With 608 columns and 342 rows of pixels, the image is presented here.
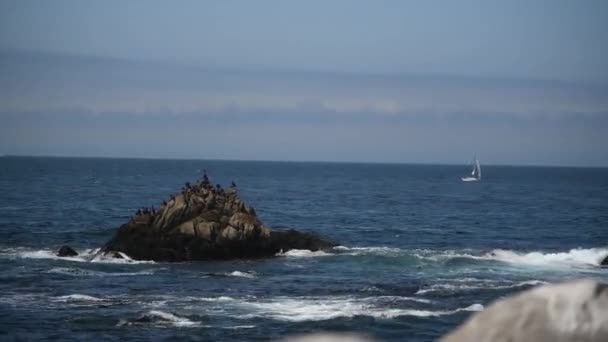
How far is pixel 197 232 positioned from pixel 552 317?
177 feet

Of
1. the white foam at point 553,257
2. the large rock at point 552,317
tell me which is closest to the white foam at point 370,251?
the white foam at point 553,257

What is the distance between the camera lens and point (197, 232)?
60750mm

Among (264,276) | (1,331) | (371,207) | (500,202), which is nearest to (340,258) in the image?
(264,276)

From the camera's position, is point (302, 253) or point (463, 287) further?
point (302, 253)

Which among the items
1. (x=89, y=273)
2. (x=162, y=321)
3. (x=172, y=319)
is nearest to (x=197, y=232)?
(x=89, y=273)

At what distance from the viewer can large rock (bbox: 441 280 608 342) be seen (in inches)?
307

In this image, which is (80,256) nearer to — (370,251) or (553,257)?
(370,251)

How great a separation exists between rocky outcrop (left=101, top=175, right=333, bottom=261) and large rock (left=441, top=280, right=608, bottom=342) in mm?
52486

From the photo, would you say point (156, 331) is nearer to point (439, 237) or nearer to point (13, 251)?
point (13, 251)

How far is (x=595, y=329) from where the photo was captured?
7.80 metres

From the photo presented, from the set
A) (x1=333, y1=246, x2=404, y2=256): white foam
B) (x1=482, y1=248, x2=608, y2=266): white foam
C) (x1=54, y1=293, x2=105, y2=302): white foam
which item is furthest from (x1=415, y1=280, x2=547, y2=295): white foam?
(x1=54, y1=293, x2=105, y2=302): white foam

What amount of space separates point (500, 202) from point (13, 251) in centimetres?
9737

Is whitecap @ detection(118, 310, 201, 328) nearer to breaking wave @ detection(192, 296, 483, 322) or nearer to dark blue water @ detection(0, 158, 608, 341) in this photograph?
dark blue water @ detection(0, 158, 608, 341)

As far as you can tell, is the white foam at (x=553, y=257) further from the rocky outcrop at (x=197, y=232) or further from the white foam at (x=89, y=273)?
the white foam at (x=89, y=273)
